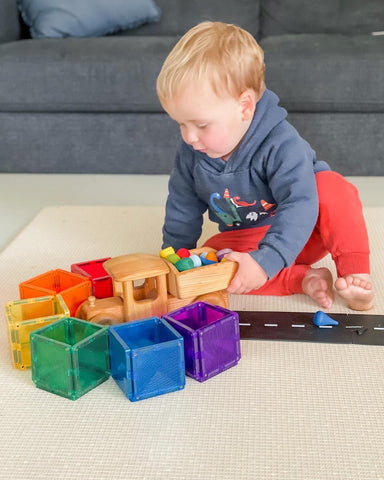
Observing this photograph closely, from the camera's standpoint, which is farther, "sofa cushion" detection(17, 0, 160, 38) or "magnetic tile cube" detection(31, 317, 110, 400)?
"sofa cushion" detection(17, 0, 160, 38)

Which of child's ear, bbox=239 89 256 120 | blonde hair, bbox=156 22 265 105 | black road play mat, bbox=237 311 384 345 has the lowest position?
A: black road play mat, bbox=237 311 384 345

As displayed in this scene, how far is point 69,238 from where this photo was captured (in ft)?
4.80

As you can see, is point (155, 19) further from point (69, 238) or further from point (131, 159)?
point (69, 238)

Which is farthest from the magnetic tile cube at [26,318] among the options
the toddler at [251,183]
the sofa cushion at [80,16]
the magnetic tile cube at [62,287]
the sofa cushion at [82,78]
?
the sofa cushion at [80,16]

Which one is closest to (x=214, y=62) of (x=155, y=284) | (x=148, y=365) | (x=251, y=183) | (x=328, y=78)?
(x=251, y=183)

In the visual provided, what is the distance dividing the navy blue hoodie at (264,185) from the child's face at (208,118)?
0.04m

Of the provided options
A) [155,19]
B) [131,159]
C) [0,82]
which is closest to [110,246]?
[131,159]

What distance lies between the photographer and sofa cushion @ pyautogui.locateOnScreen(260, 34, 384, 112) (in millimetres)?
1815

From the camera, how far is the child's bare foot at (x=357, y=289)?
3.58 feet

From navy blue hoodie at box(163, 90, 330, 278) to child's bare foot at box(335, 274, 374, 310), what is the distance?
100 mm

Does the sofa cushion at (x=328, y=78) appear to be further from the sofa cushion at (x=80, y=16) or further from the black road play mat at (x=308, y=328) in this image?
the black road play mat at (x=308, y=328)

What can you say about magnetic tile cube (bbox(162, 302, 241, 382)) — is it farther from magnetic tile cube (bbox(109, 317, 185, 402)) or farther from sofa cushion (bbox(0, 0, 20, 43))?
sofa cushion (bbox(0, 0, 20, 43))

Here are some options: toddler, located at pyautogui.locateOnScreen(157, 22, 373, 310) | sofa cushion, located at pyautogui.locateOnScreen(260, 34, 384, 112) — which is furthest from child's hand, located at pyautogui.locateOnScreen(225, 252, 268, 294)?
sofa cushion, located at pyautogui.locateOnScreen(260, 34, 384, 112)

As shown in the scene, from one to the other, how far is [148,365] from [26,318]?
23cm
